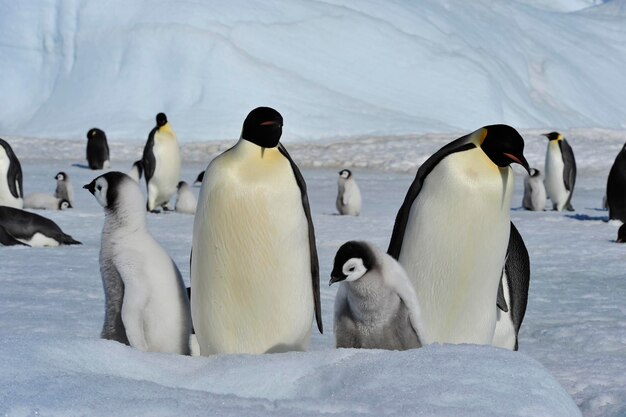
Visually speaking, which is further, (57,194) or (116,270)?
(57,194)

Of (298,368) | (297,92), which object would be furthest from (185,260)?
(297,92)

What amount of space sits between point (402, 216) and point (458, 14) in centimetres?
2718

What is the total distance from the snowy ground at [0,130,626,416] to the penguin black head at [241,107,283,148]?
0.72 metres

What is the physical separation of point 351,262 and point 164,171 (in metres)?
8.34

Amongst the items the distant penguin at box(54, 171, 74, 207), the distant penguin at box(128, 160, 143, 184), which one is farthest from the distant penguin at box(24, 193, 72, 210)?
the distant penguin at box(128, 160, 143, 184)

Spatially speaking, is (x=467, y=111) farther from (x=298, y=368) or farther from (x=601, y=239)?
(x=298, y=368)

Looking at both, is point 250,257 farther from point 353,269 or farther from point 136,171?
point 136,171

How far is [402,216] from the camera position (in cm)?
351

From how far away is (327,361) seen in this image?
2.31 m

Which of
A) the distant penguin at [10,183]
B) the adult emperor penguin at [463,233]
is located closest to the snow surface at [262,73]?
the distant penguin at [10,183]

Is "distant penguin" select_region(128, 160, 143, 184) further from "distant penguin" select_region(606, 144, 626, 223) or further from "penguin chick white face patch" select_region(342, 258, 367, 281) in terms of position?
"penguin chick white face patch" select_region(342, 258, 367, 281)

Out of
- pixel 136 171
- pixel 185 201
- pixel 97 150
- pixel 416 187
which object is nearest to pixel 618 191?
pixel 185 201

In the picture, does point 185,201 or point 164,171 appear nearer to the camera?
point 185,201

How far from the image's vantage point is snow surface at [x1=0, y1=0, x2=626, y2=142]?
76.0 ft
